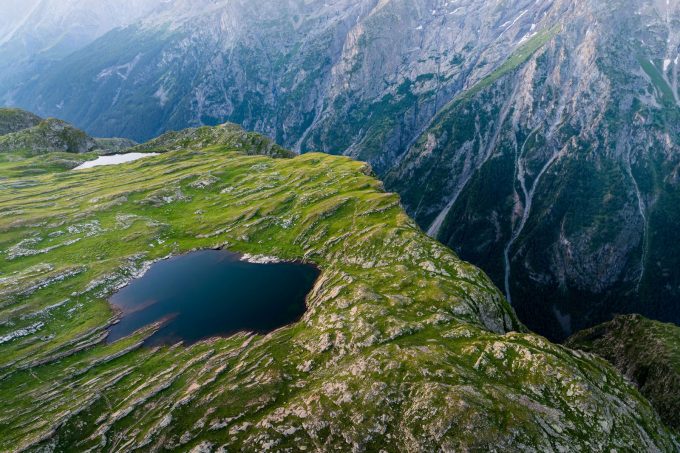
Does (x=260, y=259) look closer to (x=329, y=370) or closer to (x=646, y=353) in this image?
(x=329, y=370)

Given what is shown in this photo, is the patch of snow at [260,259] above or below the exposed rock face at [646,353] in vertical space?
above

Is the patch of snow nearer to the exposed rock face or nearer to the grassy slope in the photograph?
the grassy slope

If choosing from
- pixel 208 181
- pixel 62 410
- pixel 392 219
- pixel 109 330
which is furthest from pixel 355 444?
pixel 208 181

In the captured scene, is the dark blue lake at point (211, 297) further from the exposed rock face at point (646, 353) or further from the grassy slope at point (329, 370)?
the exposed rock face at point (646, 353)

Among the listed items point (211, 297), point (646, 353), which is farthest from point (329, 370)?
point (646, 353)

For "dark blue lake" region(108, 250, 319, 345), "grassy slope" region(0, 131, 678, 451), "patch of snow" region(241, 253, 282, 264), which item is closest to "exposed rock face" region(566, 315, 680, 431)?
"grassy slope" region(0, 131, 678, 451)

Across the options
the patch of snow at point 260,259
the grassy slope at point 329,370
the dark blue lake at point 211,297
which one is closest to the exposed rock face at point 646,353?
the grassy slope at point 329,370

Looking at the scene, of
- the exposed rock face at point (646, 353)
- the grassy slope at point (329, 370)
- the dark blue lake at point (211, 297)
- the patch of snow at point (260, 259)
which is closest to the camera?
the grassy slope at point (329, 370)

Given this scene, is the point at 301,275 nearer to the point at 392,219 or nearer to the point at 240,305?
the point at 240,305
